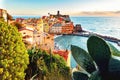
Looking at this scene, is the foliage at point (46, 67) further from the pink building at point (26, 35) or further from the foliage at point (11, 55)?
the pink building at point (26, 35)

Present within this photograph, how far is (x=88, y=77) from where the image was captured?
13.8 inches

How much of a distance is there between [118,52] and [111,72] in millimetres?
26

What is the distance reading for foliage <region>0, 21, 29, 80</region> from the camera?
4.41 meters

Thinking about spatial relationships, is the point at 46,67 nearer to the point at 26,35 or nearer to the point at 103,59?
the point at 26,35

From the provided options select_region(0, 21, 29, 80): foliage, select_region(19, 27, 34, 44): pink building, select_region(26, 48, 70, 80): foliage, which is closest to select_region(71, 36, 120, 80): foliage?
select_region(0, 21, 29, 80): foliage

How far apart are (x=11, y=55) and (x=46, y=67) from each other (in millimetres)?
789

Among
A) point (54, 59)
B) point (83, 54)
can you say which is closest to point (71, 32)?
point (54, 59)

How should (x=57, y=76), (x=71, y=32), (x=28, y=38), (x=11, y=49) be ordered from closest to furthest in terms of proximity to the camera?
(x=11, y=49) → (x=57, y=76) → (x=28, y=38) → (x=71, y=32)

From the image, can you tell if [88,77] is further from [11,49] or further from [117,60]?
[11,49]

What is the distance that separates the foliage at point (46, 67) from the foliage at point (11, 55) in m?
0.46

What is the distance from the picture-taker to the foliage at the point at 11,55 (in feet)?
14.5

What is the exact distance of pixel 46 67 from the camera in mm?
5102

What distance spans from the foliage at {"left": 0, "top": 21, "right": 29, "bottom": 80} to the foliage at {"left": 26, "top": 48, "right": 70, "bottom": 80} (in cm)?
46

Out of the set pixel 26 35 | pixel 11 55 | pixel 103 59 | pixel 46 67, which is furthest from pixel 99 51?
pixel 26 35
